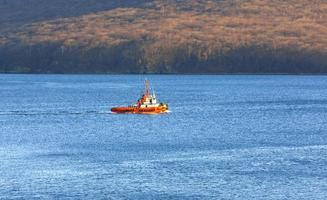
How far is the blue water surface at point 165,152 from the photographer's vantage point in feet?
225

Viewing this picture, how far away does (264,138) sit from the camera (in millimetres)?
97812

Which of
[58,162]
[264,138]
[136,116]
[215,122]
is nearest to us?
[58,162]

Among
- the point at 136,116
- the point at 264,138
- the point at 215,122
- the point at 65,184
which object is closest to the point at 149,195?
the point at 65,184

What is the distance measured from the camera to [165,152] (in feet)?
282

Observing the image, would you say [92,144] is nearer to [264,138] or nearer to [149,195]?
[264,138]

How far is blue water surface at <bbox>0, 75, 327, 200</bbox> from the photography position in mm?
68500

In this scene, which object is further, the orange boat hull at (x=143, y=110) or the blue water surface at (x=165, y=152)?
the orange boat hull at (x=143, y=110)

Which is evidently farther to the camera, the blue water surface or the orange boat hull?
the orange boat hull

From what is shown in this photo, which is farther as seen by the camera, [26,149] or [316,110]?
[316,110]

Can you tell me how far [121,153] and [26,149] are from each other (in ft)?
26.1

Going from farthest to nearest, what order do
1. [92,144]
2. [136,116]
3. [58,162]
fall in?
[136,116]
[92,144]
[58,162]

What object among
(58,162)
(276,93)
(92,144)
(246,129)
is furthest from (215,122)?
(276,93)

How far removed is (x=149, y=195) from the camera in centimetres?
6662

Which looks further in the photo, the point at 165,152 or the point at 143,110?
the point at 143,110
